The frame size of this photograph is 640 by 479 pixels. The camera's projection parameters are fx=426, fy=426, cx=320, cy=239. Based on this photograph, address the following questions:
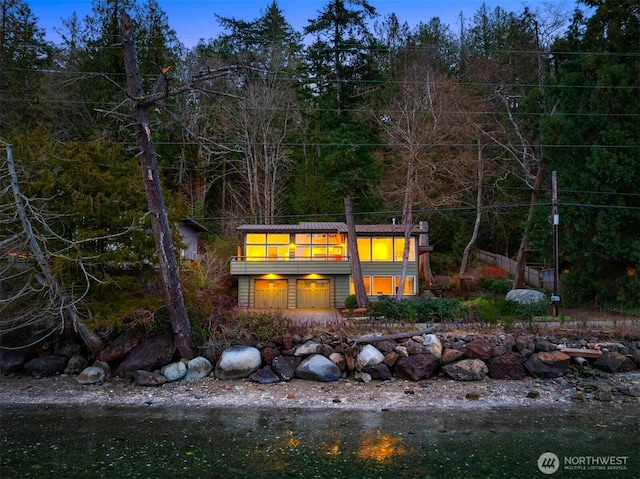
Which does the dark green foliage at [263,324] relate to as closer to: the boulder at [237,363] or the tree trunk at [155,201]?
the boulder at [237,363]

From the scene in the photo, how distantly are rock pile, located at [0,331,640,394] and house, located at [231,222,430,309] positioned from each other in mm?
9883

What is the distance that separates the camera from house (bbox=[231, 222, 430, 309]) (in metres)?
21.2

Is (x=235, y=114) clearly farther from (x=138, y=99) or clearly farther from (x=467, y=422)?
(x=467, y=422)

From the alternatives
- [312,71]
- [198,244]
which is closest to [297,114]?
[312,71]

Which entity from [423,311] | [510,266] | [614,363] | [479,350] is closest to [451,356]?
[479,350]

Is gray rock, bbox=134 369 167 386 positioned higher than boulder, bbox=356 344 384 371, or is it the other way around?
boulder, bbox=356 344 384 371

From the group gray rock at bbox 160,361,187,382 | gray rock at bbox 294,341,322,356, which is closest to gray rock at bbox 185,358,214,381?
gray rock at bbox 160,361,187,382

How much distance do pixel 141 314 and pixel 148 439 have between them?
3977 millimetres

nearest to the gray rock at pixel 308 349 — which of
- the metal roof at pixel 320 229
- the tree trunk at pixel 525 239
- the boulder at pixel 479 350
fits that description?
the boulder at pixel 479 350

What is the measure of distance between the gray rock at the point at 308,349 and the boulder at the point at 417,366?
2.03 meters

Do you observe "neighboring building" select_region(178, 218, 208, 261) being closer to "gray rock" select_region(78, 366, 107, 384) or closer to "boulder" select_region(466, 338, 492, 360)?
"gray rock" select_region(78, 366, 107, 384)

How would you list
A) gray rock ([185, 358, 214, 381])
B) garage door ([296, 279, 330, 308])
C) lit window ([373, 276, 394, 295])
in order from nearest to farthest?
gray rock ([185, 358, 214, 381]) → garage door ([296, 279, 330, 308]) → lit window ([373, 276, 394, 295])

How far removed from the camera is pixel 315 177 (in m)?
27.0

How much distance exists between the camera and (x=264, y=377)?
34.7 feet
